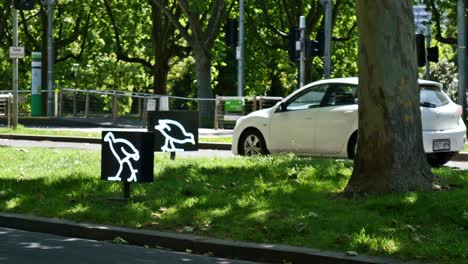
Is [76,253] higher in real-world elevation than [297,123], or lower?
lower

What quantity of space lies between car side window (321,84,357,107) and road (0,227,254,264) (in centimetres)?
697

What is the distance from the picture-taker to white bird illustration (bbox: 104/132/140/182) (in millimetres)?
10398

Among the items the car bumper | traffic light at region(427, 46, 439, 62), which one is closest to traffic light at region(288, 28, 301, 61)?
traffic light at region(427, 46, 439, 62)

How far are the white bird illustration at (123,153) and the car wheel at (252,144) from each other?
605cm

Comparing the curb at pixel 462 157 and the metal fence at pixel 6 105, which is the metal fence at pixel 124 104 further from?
the curb at pixel 462 157

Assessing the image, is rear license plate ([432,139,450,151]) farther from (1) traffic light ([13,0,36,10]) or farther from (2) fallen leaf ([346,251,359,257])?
(1) traffic light ([13,0,36,10])

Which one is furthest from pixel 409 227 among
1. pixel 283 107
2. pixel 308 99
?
pixel 283 107

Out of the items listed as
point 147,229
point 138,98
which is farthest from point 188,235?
point 138,98

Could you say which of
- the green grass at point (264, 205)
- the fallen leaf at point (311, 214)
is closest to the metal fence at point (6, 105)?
the green grass at point (264, 205)

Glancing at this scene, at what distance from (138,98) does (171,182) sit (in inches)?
896

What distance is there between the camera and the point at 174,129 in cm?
1365

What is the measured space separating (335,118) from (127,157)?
214 inches

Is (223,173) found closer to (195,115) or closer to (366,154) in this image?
(195,115)

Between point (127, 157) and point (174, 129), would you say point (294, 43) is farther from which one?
point (127, 157)
